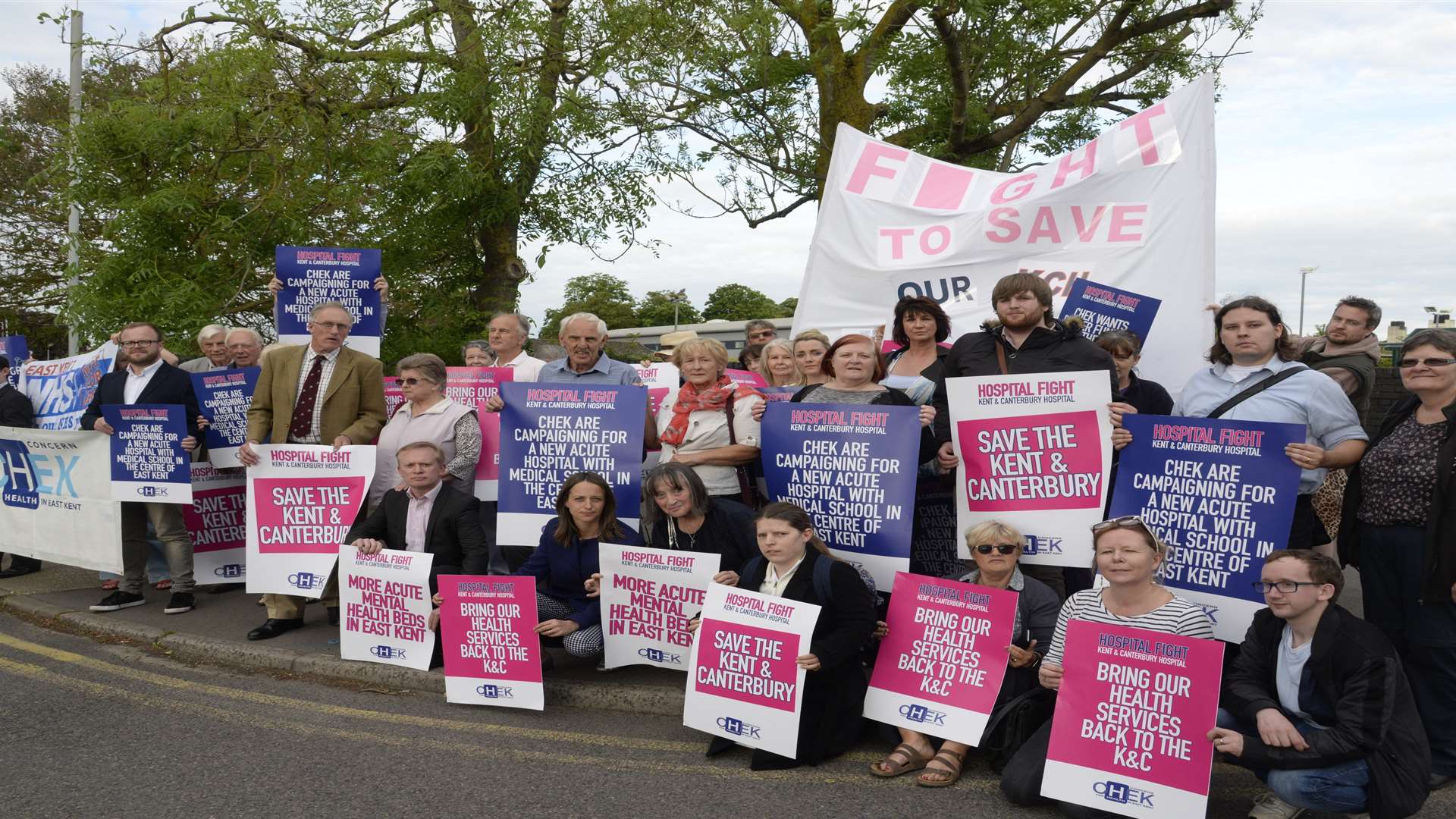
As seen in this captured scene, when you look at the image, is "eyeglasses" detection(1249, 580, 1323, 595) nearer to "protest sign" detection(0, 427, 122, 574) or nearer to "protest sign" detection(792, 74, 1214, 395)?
"protest sign" detection(792, 74, 1214, 395)

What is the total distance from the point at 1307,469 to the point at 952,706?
185 cm

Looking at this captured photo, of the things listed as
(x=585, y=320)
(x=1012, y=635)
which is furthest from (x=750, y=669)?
(x=585, y=320)

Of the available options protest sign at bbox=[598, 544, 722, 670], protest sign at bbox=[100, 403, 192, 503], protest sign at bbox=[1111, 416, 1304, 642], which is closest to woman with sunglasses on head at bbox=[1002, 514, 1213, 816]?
protest sign at bbox=[1111, 416, 1304, 642]

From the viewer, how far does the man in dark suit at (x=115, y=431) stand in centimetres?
745

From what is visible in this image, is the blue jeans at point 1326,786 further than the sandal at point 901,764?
No

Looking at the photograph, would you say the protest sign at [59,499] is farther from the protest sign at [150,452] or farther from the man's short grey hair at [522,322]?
the man's short grey hair at [522,322]

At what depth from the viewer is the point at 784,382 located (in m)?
7.55

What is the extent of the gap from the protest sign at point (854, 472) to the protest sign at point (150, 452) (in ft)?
14.1

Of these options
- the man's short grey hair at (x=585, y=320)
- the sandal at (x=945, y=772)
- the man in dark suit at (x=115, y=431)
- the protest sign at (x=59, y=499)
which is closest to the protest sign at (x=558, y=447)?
the man's short grey hair at (x=585, y=320)

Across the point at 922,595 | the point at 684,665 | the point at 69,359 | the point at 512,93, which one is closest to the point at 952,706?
the point at 922,595

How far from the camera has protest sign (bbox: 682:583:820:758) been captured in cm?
462

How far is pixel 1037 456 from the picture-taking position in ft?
16.6

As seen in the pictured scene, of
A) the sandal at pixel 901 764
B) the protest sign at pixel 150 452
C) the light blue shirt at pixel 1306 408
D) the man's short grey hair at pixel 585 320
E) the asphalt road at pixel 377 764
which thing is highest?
the man's short grey hair at pixel 585 320

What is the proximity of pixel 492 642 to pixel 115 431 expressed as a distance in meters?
3.78
